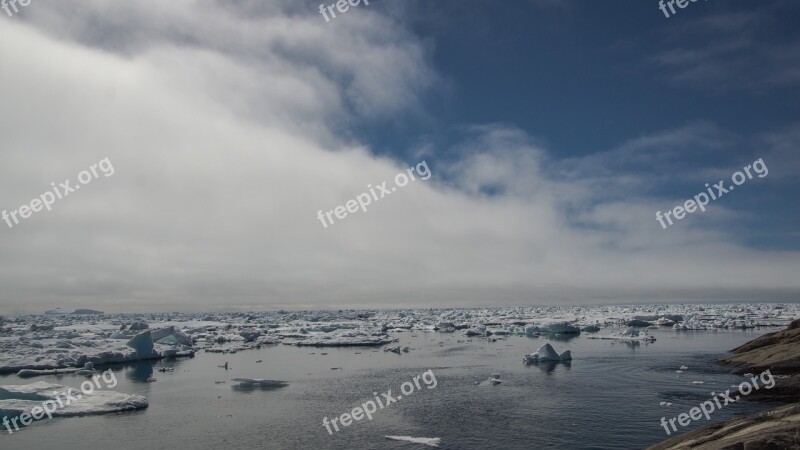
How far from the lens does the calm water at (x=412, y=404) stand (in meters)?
22.3

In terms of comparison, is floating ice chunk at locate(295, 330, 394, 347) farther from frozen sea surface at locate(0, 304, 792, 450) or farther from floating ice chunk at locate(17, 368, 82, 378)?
floating ice chunk at locate(17, 368, 82, 378)

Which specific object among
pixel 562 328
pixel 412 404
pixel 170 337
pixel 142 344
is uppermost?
pixel 142 344

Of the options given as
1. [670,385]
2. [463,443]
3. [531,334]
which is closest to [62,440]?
[463,443]

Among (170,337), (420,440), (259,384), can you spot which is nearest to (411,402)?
(420,440)

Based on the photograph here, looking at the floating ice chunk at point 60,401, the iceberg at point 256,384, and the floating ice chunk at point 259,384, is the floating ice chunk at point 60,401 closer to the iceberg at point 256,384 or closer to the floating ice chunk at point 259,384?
the iceberg at point 256,384

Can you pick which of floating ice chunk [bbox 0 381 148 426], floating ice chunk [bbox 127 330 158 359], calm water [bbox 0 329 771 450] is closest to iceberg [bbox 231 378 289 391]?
calm water [bbox 0 329 771 450]

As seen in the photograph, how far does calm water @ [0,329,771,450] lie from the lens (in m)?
22.3

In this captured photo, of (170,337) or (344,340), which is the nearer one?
(170,337)

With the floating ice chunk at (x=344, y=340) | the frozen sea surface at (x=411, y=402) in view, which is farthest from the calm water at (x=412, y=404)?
the floating ice chunk at (x=344, y=340)

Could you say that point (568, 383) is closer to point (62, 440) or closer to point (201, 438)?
point (201, 438)

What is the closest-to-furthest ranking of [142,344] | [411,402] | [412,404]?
[412,404] < [411,402] < [142,344]

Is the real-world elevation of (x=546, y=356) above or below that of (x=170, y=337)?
below

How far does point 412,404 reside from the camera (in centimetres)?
2898

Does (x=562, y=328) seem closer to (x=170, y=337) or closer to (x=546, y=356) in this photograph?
(x=546, y=356)
